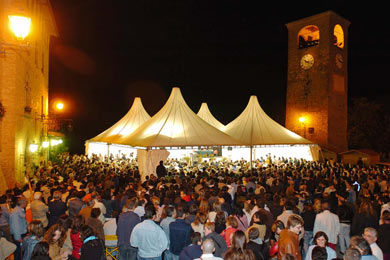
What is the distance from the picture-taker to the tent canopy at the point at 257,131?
1681cm

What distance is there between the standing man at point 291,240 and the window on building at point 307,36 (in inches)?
1050

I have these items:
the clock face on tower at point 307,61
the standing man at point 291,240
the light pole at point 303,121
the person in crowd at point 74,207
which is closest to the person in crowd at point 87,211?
the person in crowd at point 74,207

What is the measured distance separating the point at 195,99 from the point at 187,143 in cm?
3174

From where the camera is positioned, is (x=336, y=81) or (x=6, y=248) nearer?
(x=6, y=248)

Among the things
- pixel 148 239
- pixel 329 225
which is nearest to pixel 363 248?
pixel 329 225

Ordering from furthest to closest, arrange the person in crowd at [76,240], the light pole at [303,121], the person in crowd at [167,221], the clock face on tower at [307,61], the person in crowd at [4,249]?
the light pole at [303,121] < the clock face on tower at [307,61] < the person in crowd at [167,221] < the person in crowd at [76,240] < the person in crowd at [4,249]

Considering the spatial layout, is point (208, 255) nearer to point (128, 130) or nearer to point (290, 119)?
point (128, 130)

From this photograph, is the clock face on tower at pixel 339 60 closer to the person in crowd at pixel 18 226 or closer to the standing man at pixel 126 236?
the standing man at pixel 126 236

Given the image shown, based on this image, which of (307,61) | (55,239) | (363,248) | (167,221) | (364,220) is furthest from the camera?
(307,61)

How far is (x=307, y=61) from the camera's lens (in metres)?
27.5

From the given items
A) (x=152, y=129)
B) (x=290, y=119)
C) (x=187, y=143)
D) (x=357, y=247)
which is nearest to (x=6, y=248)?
→ (x=357, y=247)

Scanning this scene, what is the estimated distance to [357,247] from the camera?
3.57m

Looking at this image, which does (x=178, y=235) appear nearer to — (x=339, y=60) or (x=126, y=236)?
(x=126, y=236)

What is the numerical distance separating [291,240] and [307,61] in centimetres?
2601
